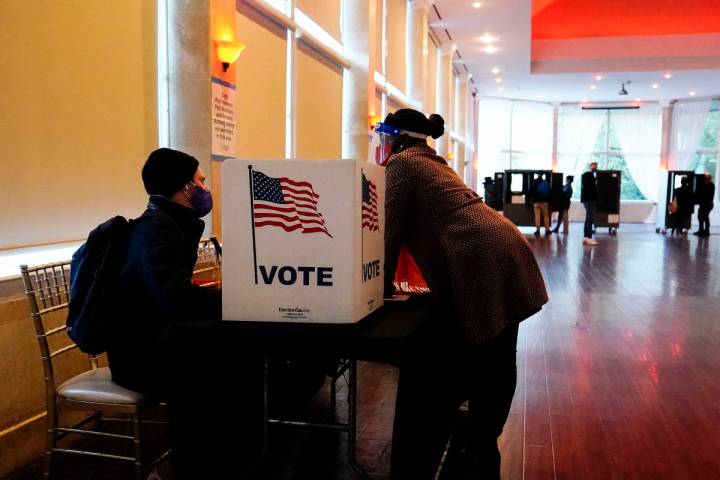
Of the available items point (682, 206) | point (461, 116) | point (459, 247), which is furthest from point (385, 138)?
point (461, 116)

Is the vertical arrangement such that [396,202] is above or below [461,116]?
below

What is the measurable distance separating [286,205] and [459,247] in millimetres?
828

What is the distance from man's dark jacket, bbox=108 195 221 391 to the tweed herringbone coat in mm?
690

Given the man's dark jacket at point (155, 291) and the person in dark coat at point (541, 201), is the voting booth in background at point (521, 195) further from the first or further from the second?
the man's dark jacket at point (155, 291)

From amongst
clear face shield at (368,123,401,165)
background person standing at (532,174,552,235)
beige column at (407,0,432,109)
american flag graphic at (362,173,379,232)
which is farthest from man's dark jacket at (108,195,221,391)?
background person standing at (532,174,552,235)

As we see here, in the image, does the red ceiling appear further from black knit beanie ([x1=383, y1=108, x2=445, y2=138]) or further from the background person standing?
black knit beanie ([x1=383, y1=108, x2=445, y2=138])

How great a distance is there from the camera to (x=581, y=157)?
2777cm

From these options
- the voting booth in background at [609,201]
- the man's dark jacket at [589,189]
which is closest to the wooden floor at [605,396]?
the man's dark jacket at [589,189]

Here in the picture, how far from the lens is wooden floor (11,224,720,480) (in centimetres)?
303

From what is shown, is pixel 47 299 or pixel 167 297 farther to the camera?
pixel 47 299

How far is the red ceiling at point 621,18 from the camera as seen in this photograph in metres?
19.0

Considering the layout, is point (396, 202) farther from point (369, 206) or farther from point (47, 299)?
point (47, 299)

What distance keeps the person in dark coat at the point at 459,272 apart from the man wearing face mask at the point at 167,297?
0.69 m

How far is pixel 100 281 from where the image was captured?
2.33 metres
